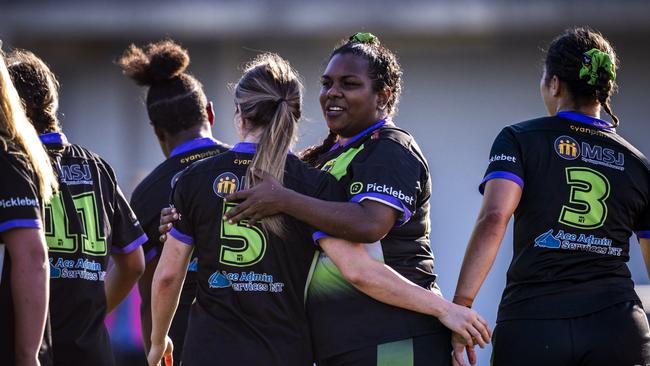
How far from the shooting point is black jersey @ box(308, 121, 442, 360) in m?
3.69

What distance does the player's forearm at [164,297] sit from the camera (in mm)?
3854

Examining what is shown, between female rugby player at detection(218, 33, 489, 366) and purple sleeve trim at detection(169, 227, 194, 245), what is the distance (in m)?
0.25

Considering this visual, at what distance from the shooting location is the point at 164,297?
391 centimetres

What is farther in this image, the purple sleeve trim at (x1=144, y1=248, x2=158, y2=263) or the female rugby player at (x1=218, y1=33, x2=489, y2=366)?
the purple sleeve trim at (x1=144, y1=248, x2=158, y2=263)

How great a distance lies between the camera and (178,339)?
16.5 ft

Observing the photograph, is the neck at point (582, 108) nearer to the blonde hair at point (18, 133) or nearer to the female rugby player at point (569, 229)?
the female rugby player at point (569, 229)

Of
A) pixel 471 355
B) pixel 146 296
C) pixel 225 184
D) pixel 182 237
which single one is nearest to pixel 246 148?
pixel 225 184

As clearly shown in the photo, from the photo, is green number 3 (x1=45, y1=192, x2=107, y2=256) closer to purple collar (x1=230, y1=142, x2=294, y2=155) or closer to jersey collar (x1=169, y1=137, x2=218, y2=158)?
purple collar (x1=230, y1=142, x2=294, y2=155)

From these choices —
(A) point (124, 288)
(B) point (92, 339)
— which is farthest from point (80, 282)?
(A) point (124, 288)

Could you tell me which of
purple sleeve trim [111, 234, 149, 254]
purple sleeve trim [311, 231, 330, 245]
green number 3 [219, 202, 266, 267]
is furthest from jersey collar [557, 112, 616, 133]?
purple sleeve trim [111, 234, 149, 254]

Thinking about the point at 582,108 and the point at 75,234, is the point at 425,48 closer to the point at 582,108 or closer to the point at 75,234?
the point at 582,108

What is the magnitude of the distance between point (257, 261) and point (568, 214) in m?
1.33

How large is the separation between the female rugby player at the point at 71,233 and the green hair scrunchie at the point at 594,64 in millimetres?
2059

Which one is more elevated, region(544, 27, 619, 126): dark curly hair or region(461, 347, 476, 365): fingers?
region(544, 27, 619, 126): dark curly hair
